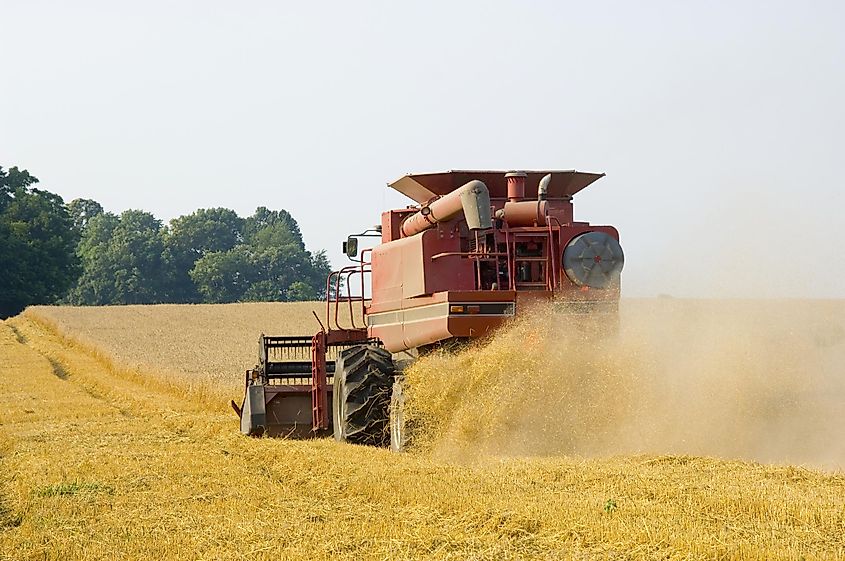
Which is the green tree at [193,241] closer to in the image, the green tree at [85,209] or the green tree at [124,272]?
the green tree at [124,272]

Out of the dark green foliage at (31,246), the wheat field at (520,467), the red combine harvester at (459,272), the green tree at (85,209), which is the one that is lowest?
the wheat field at (520,467)

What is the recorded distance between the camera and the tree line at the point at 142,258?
74.1m

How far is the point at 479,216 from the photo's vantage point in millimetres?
11148

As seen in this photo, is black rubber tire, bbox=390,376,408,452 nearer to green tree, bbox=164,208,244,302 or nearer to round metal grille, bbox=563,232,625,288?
round metal grille, bbox=563,232,625,288

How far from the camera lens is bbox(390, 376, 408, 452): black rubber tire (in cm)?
1137

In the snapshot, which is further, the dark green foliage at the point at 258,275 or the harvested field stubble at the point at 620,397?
the dark green foliage at the point at 258,275

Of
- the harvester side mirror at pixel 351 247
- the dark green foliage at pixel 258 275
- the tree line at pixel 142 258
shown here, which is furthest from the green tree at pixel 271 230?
the harvester side mirror at pixel 351 247

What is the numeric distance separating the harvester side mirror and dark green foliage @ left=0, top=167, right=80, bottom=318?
62608 mm

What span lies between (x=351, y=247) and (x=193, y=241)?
351 feet

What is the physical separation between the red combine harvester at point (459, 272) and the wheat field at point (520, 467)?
0.42 meters

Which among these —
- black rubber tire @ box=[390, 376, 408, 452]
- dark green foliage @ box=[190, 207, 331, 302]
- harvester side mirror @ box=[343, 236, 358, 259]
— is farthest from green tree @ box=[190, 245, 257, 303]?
black rubber tire @ box=[390, 376, 408, 452]

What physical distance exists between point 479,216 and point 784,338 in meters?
3.72

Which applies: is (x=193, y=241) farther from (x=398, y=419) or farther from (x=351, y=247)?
(x=398, y=419)

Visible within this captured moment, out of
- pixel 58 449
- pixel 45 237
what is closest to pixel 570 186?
pixel 58 449
